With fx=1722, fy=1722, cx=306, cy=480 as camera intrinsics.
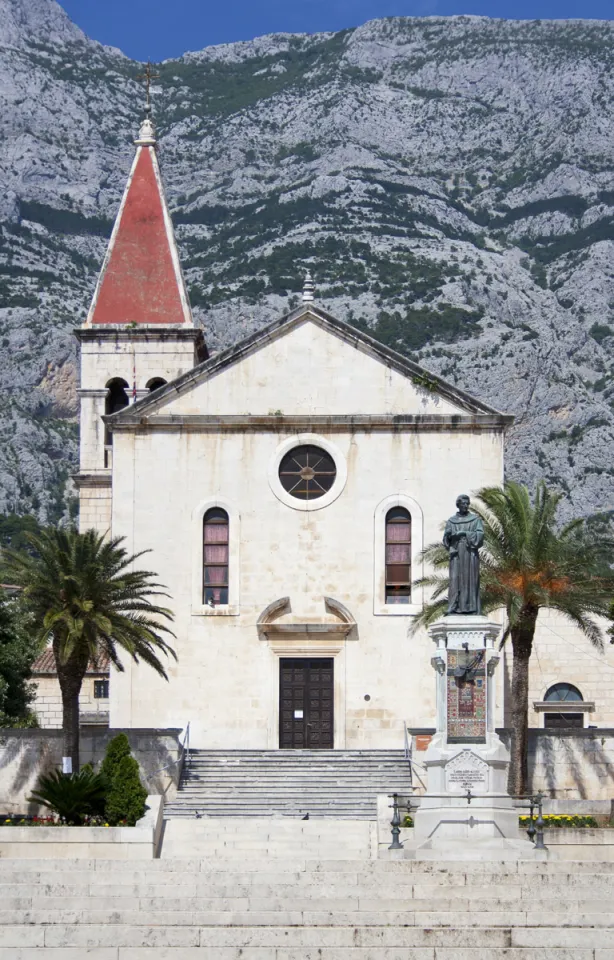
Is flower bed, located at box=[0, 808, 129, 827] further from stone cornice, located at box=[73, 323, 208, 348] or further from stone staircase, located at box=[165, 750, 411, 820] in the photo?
stone cornice, located at box=[73, 323, 208, 348]

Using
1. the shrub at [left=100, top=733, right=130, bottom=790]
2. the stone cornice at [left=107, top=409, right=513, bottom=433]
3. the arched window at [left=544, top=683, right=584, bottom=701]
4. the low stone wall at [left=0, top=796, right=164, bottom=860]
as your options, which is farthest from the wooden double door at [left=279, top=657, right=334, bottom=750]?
the low stone wall at [left=0, top=796, right=164, bottom=860]

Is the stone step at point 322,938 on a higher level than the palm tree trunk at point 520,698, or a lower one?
lower

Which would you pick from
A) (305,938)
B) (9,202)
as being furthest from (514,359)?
(305,938)

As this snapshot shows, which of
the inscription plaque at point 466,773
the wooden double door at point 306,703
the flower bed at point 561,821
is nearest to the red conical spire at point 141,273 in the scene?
the wooden double door at point 306,703

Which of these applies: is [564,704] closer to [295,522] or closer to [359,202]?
[295,522]

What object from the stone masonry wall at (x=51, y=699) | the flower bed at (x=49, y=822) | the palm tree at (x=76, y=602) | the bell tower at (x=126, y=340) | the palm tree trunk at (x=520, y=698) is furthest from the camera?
the stone masonry wall at (x=51, y=699)

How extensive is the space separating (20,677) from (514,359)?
6161 centimetres

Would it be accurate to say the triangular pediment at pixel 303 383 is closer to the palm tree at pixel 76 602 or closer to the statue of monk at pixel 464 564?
the palm tree at pixel 76 602

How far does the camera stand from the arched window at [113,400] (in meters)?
47.8

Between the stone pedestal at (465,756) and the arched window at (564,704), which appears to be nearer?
the stone pedestal at (465,756)

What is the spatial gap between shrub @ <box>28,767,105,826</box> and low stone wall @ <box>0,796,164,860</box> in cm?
79

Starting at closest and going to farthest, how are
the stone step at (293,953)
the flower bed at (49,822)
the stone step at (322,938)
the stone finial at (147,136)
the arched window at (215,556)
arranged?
the stone step at (293,953) → the stone step at (322,938) → the flower bed at (49,822) → the arched window at (215,556) → the stone finial at (147,136)

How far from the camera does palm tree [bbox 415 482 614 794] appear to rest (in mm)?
34312

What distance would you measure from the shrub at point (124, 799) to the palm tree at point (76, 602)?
332cm
